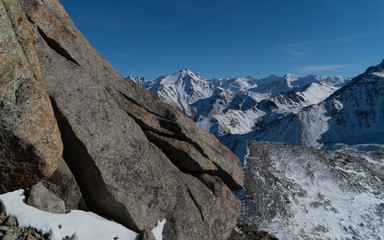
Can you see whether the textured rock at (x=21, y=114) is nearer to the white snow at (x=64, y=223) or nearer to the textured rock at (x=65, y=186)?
the white snow at (x=64, y=223)

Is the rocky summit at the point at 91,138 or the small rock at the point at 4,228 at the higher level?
the rocky summit at the point at 91,138

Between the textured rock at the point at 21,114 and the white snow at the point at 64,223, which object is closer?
the textured rock at the point at 21,114

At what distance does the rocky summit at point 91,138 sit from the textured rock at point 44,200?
507mm

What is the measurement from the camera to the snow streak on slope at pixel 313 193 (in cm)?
3170

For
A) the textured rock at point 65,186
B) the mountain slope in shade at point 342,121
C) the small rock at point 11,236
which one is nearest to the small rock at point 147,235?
the textured rock at point 65,186

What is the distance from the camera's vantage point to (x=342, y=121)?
595 feet

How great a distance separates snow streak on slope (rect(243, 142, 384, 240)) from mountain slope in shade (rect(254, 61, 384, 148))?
123m

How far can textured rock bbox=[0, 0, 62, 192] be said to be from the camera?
8.20 m

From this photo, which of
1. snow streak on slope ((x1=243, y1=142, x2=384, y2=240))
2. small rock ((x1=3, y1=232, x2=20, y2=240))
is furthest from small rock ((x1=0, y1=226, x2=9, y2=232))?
snow streak on slope ((x1=243, y1=142, x2=384, y2=240))

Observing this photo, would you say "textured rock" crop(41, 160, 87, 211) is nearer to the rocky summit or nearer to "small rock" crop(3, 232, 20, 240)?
the rocky summit

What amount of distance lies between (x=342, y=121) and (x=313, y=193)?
567 feet

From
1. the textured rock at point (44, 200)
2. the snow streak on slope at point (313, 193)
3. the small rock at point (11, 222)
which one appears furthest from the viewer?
the snow streak on slope at point (313, 193)

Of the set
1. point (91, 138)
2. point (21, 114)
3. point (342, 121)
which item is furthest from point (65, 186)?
point (342, 121)

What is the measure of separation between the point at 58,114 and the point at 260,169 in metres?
40.3
